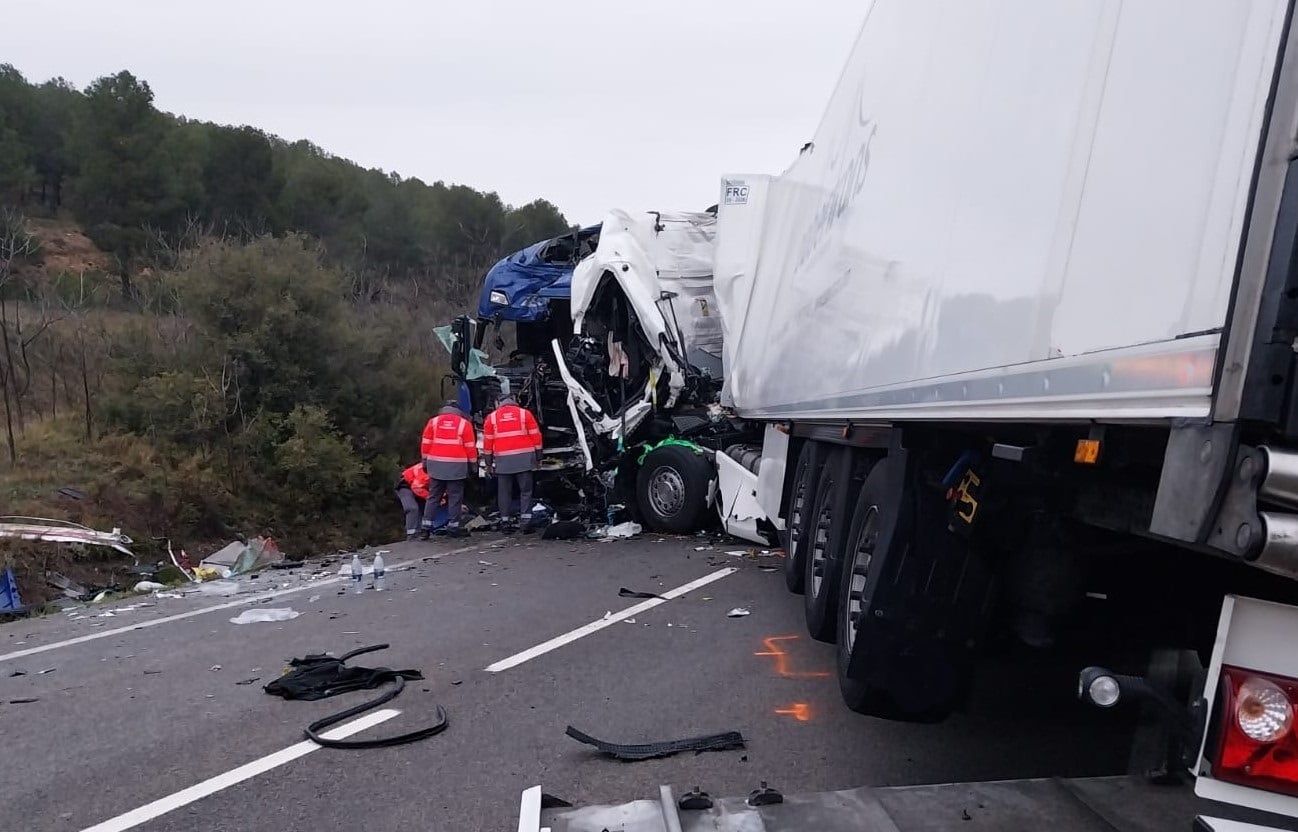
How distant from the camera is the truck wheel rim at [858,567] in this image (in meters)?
4.32

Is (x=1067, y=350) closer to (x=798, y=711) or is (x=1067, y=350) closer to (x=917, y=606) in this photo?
(x=917, y=606)

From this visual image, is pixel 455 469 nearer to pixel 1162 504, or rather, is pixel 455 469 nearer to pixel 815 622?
pixel 815 622

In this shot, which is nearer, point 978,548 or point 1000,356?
point 1000,356

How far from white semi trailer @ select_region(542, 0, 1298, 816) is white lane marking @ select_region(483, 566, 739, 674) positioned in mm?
1736

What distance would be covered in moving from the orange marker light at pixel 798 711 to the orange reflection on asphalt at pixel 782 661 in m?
0.52

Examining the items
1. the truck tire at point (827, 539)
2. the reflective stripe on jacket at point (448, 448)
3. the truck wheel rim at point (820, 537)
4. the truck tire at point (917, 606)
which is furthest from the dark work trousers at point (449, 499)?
the truck tire at point (917, 606)

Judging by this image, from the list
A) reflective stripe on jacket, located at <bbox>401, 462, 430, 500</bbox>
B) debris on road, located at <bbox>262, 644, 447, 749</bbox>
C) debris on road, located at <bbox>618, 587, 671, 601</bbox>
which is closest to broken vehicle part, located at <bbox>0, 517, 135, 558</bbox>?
reflective stripe on jacket, located at <bbox>401, 462, 430, 500</bbox>

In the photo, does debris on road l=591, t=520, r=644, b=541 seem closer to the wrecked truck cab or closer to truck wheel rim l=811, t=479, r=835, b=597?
the wrecked truck cab

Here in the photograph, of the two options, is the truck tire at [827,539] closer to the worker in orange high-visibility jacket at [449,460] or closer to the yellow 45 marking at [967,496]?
the yellow 45 marking at [967,496]

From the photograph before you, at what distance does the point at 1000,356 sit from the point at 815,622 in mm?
3211

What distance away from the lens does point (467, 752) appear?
4633 mm

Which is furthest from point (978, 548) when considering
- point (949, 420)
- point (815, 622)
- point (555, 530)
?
point (555, 530)

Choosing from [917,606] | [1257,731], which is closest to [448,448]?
[917,606]

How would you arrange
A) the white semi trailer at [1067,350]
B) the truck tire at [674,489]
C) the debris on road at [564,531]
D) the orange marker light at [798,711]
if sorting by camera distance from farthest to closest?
the debris on road at [564,531] < the truck tire at [674,489] < the orange marker light at [798,711] < the white semi trailer at [1067,350]
